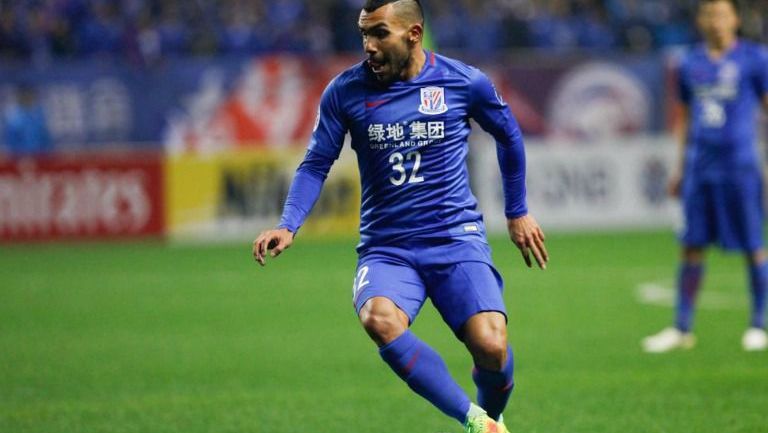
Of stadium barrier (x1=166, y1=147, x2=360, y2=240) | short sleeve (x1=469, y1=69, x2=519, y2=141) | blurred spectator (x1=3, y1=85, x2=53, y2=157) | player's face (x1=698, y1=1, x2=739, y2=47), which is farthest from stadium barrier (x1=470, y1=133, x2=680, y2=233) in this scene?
short sleeve (x1=469, y1=69, x2=519, y2=141)

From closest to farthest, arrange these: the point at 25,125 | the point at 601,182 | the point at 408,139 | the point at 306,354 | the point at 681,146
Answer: the point at 408,139 → the point at 306,354 → the point at 681,146 → the point at 601,182 → the point at 25,125

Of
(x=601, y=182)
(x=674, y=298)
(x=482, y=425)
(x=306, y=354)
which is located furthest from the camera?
(x=601, y=182)

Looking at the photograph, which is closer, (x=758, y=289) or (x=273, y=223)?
(x=758, y=289)

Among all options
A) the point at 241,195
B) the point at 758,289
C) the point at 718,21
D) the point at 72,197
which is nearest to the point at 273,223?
the point at 241,195

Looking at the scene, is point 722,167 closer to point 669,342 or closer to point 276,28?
point 669,342

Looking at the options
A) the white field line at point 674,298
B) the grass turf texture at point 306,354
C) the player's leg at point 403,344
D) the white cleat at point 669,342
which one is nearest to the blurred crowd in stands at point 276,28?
the grass turf texture at point 306,354

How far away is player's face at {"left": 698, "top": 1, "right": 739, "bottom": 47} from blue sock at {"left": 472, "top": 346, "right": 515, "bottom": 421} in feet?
14.7

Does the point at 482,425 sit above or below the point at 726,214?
above

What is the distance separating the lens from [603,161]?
21.5 meters

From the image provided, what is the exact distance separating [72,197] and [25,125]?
3.12m

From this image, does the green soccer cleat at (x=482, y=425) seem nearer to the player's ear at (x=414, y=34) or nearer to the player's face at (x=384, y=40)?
the player's face at (x=384, y=40)

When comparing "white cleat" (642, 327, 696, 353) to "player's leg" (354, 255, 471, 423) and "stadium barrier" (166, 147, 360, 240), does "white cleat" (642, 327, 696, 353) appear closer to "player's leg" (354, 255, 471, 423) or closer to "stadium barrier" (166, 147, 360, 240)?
"player's leg" (354, 255, 471, 423)

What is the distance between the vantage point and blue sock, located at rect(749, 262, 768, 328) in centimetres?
1013

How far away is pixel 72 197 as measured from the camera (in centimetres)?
1969
